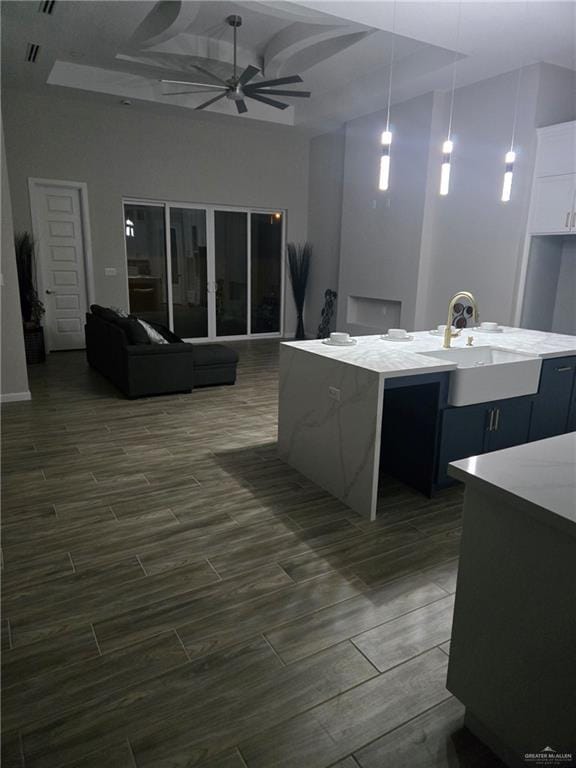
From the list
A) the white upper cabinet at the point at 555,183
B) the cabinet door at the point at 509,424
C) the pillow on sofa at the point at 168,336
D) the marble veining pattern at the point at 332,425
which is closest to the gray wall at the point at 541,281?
the white upper cabinet at the point at 555,183

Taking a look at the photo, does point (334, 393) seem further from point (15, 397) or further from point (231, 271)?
point (231, 271)

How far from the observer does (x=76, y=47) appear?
18.0 ft

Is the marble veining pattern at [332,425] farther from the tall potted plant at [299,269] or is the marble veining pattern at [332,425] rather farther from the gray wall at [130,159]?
the tall potted plant at [299,269]

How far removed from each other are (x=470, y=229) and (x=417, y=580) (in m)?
5.07

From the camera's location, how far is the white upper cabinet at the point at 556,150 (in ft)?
16.3

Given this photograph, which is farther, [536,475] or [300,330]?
[300,330]

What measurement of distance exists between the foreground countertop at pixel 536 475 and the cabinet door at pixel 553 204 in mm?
4354

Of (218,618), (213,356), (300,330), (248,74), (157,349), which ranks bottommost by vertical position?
(218,618)

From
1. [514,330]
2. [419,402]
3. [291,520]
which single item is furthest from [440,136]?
[291,520]

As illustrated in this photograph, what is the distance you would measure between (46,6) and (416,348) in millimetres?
4345

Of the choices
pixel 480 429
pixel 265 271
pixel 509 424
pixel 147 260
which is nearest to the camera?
pixel 480 429

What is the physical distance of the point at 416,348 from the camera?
11.4ft

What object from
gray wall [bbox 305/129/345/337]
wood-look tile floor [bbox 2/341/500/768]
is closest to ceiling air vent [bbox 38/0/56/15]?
wood-look tile floor [bbox 2/341/500/768]

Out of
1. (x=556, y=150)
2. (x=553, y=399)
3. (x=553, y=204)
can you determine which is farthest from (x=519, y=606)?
(x=556, y=150)
